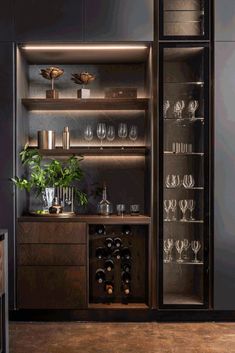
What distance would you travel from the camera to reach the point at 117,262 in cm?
482

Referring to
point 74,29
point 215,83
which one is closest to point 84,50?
point 74,29

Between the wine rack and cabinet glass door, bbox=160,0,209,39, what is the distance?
188cm

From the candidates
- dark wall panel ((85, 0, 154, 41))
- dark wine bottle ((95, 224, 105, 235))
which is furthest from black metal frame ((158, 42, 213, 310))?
dark wine bottle ((95, 224, 105, 235))

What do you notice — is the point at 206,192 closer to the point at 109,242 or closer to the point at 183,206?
the point at 183,206

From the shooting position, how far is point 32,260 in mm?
4418

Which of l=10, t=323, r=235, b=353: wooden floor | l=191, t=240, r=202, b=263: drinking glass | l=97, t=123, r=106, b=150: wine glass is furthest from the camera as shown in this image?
l=97, t=123, r=106, b=150: wine glass

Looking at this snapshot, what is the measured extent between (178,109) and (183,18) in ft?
2.78

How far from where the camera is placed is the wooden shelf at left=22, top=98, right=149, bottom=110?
4590mm

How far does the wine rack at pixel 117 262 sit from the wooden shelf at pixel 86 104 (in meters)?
1.18

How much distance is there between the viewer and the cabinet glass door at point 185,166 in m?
4.42

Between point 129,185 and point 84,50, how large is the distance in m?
1.42

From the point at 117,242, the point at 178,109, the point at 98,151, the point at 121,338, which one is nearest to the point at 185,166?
the point at 178,109

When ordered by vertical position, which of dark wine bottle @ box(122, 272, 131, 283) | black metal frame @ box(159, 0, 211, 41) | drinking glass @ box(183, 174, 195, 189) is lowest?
dark wine bottle @ box(122, 272, 131, 283)

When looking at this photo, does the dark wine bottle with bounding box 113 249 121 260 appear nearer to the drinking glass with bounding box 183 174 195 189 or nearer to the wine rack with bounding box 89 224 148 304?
the wine rack with bounding box 89 224 148 304
